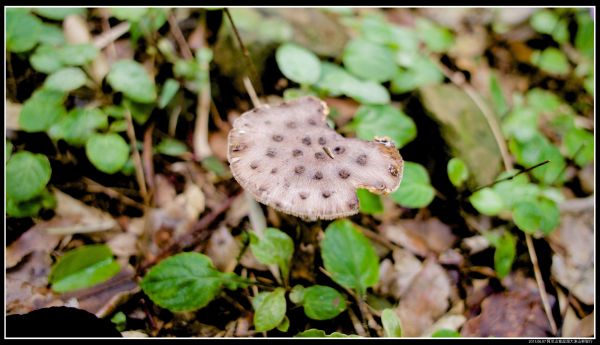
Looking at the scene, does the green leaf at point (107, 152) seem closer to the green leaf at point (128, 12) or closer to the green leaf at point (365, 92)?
the green leaf at point (128, 12)

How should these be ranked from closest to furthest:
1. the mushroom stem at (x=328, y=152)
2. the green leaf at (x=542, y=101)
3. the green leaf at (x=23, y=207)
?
1. the mushroom stem at (x=328, y=152)
2. the green leaf at (x=23, y=207)
3. the green leaf at (x=542, y=101)

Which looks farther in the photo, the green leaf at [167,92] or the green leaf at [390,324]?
the green leaf at [167,92]

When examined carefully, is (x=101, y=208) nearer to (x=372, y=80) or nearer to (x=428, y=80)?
(x=372, y=80)

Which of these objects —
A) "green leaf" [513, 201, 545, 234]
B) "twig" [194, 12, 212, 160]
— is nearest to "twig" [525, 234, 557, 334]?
"green leaf" [513, 201, 545, 234]

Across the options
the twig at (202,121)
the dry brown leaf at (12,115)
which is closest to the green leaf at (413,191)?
the twig at (202,121)

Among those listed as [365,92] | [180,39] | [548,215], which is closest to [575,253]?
[548,215]

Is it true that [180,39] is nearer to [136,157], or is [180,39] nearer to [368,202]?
[136,157]

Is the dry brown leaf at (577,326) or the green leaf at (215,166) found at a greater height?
the green leaf at (215,166)
